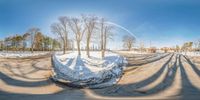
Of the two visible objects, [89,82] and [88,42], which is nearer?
[89,82]

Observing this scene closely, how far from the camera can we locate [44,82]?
1606cm

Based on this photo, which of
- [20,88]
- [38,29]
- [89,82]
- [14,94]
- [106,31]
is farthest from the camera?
[38,29]

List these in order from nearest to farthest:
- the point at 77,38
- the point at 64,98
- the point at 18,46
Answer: the point at 64,98 < the point at 77,38 < the point at 18,46

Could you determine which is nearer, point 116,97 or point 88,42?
point 116,97

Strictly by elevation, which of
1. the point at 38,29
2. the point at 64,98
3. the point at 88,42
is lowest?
the point at 64,98

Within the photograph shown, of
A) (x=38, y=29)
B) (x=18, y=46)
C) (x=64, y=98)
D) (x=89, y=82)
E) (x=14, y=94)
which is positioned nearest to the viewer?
(x=64, y=98)

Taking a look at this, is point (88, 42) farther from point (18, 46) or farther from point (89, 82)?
point (18, 46)

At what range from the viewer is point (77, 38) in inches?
1895

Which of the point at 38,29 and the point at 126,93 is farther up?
the point at 38,29

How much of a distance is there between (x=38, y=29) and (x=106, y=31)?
26.7 m

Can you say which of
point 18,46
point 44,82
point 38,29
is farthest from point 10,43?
point 44,82

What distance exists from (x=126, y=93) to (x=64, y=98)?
10.1ft

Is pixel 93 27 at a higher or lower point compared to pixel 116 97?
higher

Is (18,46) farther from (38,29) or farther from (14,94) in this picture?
(14,94)
